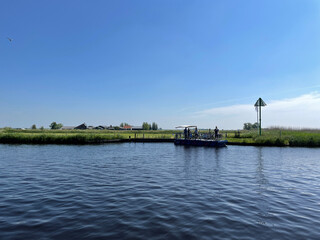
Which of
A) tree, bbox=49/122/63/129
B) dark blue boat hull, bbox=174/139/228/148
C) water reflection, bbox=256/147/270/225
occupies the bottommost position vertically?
water reflection, bbox=256/147/270/225

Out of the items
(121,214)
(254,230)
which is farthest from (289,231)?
(121,214)

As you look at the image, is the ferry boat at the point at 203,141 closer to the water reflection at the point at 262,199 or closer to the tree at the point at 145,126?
the water reflection at the point at 262,199

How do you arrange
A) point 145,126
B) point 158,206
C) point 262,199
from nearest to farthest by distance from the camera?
point 158,206
point 262,199
point 145,126

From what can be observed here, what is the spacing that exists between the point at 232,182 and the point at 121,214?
7.22 meters

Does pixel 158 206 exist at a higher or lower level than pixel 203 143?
lower

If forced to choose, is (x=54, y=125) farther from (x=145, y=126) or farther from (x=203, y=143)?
(x=203, y=143)

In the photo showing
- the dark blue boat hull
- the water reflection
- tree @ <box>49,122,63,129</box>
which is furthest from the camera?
tree @ <box>49,122,63,129</box>

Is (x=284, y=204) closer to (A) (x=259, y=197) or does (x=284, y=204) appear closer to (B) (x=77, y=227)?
(A) (x=259, y=197)

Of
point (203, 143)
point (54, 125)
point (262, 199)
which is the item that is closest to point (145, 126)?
point (54, 125)

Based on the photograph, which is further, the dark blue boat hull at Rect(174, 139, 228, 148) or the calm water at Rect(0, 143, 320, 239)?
the dark blue boat hull at Rect(174, 139, 228, 148)

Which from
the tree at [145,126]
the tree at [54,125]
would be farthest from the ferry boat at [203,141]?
the tree at [54,125]

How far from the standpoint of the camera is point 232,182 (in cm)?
1148

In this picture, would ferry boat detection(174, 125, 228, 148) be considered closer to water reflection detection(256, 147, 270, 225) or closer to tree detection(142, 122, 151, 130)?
water reflection detection(256, 147, 270, 225)

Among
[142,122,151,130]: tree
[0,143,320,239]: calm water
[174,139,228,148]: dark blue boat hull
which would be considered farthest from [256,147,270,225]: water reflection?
[142,122,151,130]: tree
